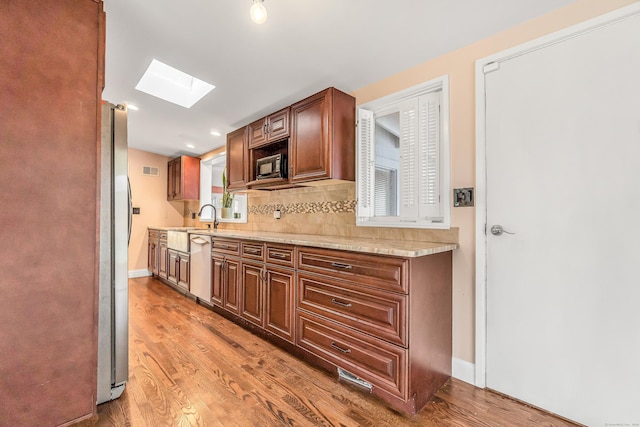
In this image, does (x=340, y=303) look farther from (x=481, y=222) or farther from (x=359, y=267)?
(x=481, y=222)

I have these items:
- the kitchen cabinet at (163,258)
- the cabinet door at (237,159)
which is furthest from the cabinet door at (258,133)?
the kitchen cabinet at (163,258)

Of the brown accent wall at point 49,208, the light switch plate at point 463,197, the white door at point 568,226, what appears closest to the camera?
the brown accent wall at point 49,208

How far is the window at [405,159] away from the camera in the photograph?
6.71 feet

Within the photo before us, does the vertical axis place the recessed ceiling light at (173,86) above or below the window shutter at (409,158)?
above

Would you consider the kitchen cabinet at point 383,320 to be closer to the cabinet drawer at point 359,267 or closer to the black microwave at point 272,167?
the cabinet drawer at point 359,267

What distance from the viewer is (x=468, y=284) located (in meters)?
1.88

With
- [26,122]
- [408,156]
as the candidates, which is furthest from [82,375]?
[408,156]

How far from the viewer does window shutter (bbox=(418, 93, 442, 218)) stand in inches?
81.1

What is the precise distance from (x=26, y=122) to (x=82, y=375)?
1.27m

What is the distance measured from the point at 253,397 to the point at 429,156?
6.55 feet

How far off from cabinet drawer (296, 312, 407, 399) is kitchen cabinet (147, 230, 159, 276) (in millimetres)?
3723

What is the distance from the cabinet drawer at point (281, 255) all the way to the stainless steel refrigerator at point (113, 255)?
1032 millimetres

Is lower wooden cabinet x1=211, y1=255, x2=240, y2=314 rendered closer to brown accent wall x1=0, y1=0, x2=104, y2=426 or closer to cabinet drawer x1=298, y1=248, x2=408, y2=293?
cabinet drawer x1=298, y1=248, x2=408, y2=293

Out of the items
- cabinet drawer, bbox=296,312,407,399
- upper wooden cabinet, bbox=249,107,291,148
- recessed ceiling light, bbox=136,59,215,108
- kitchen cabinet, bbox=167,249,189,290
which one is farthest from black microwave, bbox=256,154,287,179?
kitchen cabinet, bbox=167,249,189,290
